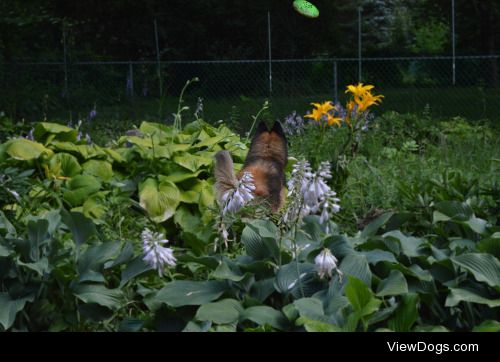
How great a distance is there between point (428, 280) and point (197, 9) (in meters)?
19.4

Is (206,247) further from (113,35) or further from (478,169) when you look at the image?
(113,35)

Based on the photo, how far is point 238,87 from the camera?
17.4m

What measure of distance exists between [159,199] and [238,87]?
12598mm

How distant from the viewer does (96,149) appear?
18.6ft

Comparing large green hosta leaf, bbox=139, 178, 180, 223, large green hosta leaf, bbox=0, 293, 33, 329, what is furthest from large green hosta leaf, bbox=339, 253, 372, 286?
large green hosta leaf, bbox=139, 178, 180, 223

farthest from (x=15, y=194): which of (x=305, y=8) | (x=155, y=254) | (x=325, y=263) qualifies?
(x=305, y=8)

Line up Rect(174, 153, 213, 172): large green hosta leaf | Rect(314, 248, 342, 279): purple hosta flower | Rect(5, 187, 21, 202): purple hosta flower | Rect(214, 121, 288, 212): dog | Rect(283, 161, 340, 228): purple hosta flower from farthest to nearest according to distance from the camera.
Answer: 1. Rect(174, 153, 213, 172): large green hosta leaf
2. Rect(214, 121, 288, 212): dog
3. Rect(5, 187, 21, 202): purple hosta flower
4. Rect(283, 161, 340, 228): purple hosta flower
5. Rect(314, 248, 342, 279): purple hosta flower

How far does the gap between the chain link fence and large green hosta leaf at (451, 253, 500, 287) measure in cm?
950

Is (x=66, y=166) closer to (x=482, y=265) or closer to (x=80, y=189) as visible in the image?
(x=80, y=189)

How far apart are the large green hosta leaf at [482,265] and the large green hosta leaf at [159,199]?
2229mm

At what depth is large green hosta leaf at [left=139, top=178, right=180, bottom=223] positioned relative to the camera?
16.0 ft

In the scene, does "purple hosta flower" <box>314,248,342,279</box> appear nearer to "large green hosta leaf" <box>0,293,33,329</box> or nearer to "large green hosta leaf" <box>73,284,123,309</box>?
"large green hosta leaf" <box>73,284,123,309</box>

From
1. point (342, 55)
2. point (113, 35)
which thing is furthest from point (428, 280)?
point (113, 35)

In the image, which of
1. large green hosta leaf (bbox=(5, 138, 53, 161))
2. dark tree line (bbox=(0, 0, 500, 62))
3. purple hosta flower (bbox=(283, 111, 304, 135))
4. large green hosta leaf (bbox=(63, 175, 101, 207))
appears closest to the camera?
large green hosta leaf (bbox=(63, 175, 101, 207))
